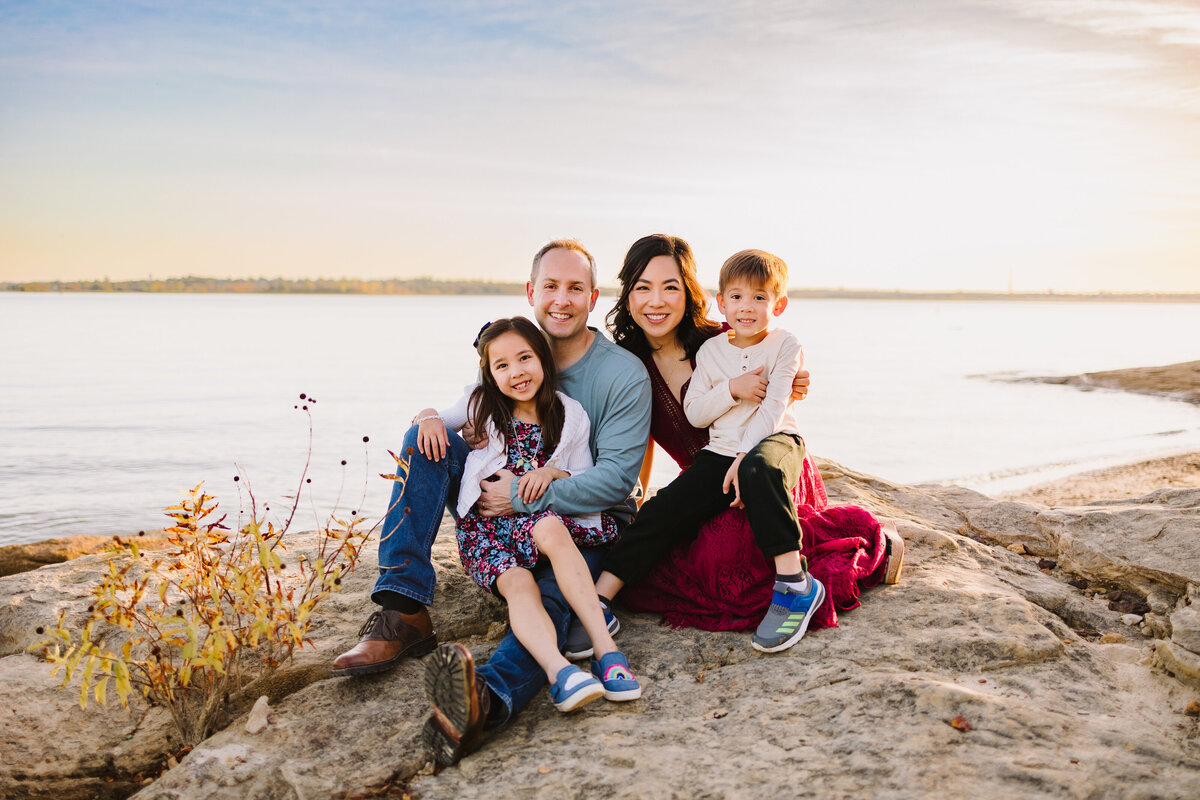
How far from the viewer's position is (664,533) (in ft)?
12.1

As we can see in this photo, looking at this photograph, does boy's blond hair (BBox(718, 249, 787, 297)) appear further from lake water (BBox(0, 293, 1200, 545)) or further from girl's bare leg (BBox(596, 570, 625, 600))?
lake water (BBox(0, 293, 1200, 545))

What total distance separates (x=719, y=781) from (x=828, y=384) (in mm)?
20504

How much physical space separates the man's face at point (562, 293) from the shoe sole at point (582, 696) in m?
1.75

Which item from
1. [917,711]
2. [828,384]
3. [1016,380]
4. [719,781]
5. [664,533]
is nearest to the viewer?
[719,781]

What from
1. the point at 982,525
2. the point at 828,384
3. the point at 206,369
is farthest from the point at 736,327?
the point at 206,369

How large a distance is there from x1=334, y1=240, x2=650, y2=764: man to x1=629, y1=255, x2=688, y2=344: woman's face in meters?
0.24

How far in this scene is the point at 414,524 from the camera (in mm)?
3537

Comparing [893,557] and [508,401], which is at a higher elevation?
[508,401]

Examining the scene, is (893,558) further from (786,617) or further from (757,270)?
(757,270)

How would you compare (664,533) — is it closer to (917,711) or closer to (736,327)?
(736,327)

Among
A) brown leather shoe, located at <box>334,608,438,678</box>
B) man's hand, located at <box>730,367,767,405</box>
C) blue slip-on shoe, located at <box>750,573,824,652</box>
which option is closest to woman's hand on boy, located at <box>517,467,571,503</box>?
brown leather shoe, located at <box>334,608,438,678</box>

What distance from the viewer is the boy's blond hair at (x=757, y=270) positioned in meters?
3.77

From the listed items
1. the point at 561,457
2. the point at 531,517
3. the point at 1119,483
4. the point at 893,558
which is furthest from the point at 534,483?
the point at 1119,483

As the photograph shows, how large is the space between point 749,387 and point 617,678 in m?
1.38
